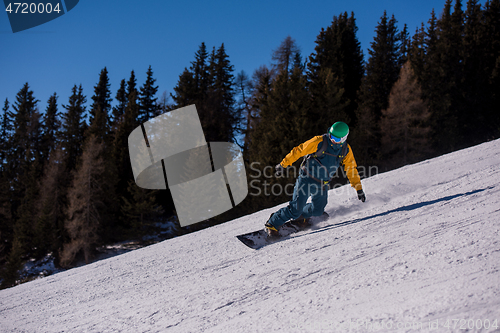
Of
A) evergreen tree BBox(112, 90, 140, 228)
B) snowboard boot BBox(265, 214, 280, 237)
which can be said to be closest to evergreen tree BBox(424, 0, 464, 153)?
snowboard boot BBox(265, 214, 280, 237)

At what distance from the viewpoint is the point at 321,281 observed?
8.52 feet

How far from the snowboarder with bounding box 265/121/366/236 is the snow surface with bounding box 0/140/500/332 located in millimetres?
387

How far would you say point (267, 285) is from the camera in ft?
9.11

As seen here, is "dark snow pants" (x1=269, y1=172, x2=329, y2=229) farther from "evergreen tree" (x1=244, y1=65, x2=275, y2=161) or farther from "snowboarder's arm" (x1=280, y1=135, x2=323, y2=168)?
"evergreen tree" (x1=244, y1=65, x2=275, y2=161)

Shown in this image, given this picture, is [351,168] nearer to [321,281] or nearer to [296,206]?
[296,206]

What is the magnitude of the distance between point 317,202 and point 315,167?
580 millimetres

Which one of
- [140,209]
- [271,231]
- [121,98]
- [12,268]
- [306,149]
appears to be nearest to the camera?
[306,149]

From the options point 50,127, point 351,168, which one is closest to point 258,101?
point 351,168

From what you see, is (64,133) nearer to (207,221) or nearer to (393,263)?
(207,221)

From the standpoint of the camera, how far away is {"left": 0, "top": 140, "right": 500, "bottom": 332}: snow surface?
1920 mm

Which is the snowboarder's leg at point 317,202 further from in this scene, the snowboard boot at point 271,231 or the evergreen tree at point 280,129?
the evergreen tree at point 280,129

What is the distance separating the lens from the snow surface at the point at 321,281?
1.92m

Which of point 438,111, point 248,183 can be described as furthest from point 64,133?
point 438,111

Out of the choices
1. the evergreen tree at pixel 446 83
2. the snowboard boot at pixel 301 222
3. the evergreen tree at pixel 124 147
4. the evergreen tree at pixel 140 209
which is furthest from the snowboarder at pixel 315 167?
the evergreen tree at pixel 124 147
